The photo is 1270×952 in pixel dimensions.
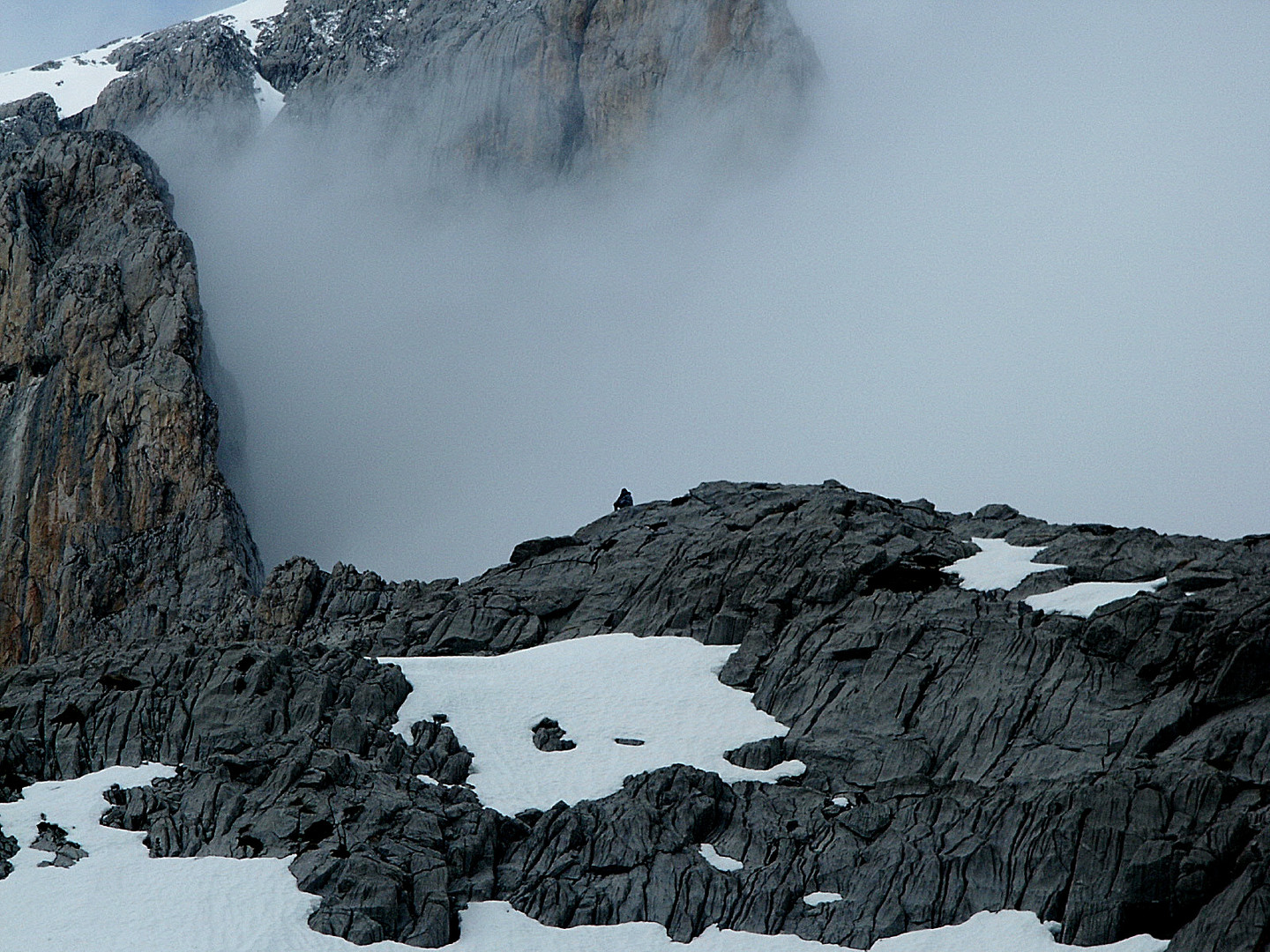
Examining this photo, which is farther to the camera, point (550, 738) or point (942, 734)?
point (550, 738)

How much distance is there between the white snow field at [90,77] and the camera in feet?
536

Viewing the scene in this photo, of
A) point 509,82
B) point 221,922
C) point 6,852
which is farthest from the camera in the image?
point 509,82

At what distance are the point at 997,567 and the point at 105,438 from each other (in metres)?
70.6

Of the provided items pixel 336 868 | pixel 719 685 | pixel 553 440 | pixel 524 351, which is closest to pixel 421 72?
pixel 524 351

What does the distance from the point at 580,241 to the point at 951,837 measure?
437ft

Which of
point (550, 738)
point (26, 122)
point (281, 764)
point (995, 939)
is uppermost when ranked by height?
point (26, 122)

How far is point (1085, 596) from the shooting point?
43656 millimetres

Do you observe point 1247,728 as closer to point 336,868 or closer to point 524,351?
point 336,868

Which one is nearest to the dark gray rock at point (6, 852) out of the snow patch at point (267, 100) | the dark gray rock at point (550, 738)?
the dark gray rock at point (550, 738)

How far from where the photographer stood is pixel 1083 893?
3164cm

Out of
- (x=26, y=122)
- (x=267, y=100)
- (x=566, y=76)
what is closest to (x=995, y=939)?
(x=566, y=76)

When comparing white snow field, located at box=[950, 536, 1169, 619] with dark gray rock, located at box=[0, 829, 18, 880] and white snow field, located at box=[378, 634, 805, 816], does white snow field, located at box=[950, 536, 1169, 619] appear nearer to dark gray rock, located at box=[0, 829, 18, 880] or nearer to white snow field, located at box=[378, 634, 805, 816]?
white snow field, located at box=[378, 634, 805, 816]

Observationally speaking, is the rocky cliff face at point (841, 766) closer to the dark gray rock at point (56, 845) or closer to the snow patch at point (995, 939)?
Answer: the snow patch at point (995, 939)

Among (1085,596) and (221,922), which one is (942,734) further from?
(221,922)
